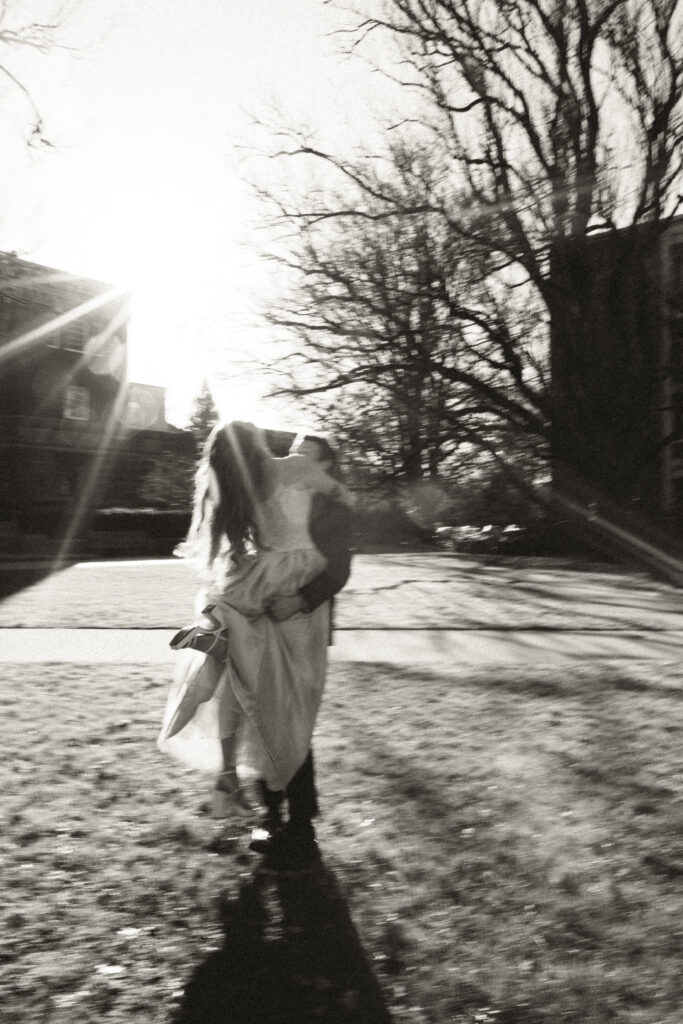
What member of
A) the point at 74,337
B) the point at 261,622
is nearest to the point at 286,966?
the point at 261,622

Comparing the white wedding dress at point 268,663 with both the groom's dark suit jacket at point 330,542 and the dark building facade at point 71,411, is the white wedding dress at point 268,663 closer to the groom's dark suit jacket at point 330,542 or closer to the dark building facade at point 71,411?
the groom's dark suit jacket at point 330,542

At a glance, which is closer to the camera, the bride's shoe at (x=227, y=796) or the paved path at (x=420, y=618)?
the bride's shoe at (x=227, y=796)

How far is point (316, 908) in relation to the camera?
350 centimetres

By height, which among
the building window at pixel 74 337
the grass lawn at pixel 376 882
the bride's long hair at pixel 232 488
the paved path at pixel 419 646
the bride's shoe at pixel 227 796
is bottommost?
the grass lawn at pixel 376 882

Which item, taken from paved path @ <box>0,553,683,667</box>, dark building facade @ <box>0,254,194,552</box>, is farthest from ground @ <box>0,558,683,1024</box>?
dark building facade @ <box>0,254,194,552</box>

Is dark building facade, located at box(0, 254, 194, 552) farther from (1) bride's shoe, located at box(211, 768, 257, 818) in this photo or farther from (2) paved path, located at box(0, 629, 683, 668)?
(1) bride's shoe, located at box(211, 768, 257, 818)

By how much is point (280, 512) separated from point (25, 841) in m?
1.67

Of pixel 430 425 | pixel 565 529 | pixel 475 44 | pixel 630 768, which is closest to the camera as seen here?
pixel 630 768

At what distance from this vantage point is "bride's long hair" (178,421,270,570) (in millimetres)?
4035

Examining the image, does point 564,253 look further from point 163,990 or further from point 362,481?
point 163,990

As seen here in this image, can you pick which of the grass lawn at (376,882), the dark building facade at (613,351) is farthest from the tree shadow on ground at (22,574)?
the dark building facade at (613,351)

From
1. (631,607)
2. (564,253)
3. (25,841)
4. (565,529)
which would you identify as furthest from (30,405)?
(25,841)

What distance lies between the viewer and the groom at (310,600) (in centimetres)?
401

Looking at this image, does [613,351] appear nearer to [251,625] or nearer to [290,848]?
[251,625]
